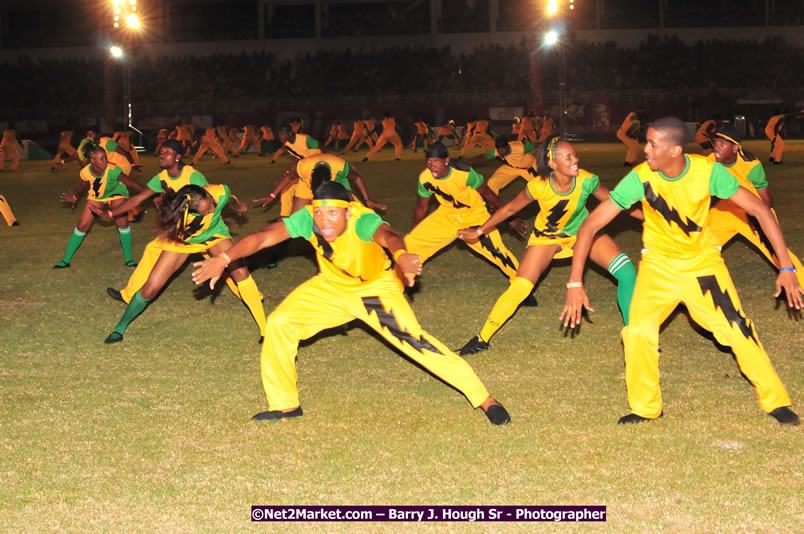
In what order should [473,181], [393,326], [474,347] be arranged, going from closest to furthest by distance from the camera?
[393,326]
[474,347]
[473,181]

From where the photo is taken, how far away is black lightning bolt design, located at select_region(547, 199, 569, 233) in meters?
7.30

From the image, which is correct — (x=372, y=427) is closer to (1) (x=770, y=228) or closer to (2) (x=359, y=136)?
(1) (x=770, y=228)

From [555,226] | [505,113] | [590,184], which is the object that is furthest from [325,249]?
[505,113]

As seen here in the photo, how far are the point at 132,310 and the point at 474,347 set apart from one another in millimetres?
2883

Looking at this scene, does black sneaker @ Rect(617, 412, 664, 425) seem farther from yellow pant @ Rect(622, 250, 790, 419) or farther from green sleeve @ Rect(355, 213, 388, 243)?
green sleeve @ Rect(355, 213, 388, 243)

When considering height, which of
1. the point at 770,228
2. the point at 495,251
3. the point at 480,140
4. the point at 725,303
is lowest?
the point at 725,303

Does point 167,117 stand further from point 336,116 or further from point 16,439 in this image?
point 16,439

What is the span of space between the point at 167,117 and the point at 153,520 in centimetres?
4133

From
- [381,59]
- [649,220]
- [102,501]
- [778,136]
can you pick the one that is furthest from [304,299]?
[381,59]

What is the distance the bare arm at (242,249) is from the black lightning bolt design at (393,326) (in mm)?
643

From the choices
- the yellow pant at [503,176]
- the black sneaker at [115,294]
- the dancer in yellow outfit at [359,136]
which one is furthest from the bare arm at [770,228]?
the dancer in yellow outfit at [359,136]

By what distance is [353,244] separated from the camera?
5.61 meters

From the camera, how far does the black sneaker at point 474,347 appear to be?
7.59 m

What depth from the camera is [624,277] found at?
23.4 feet
